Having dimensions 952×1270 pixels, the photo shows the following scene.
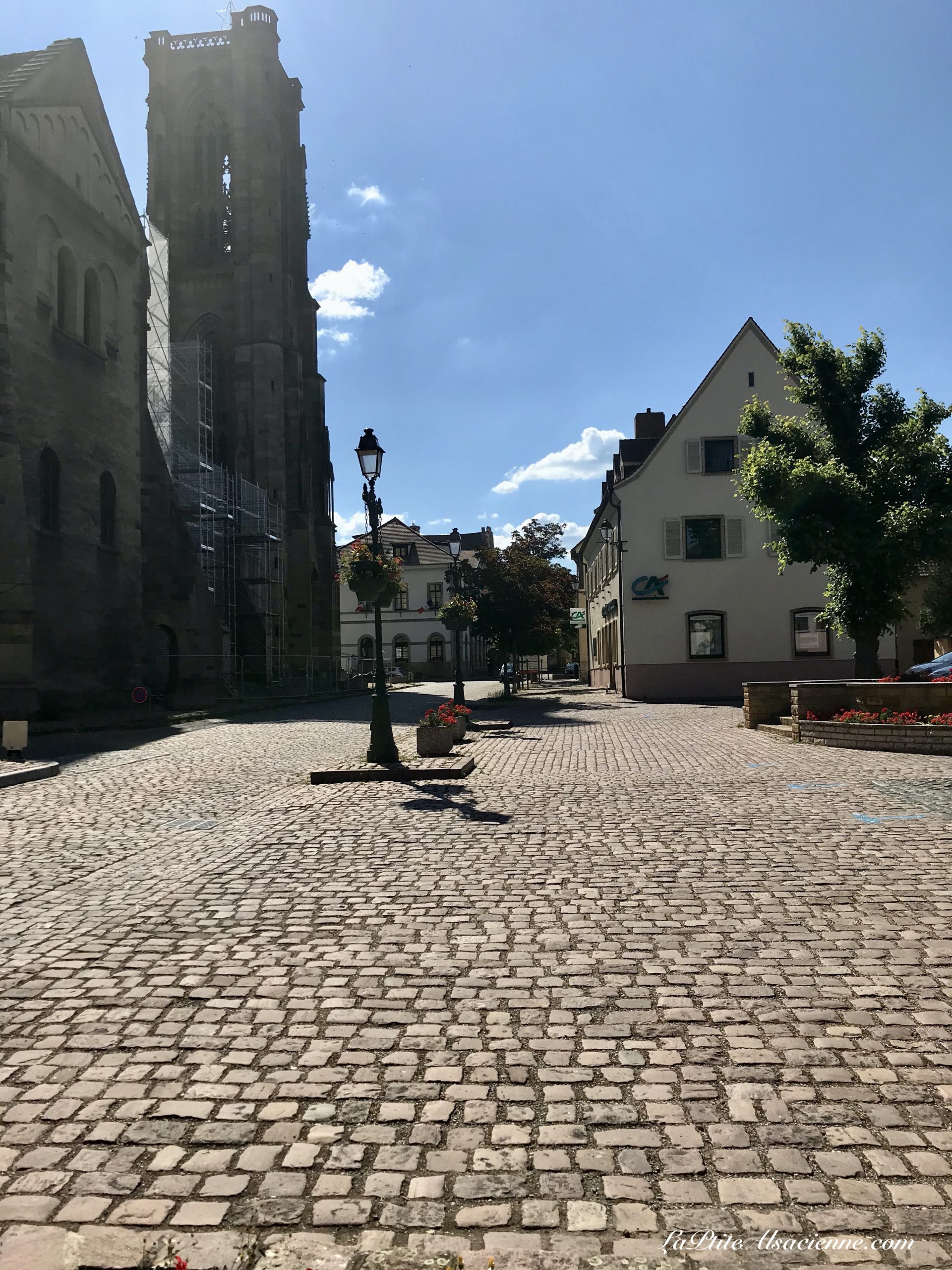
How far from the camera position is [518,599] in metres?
37.0

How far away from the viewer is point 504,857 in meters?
7.59

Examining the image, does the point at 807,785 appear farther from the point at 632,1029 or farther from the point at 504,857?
the point at 632,1029

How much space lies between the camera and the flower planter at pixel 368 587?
14375 mm

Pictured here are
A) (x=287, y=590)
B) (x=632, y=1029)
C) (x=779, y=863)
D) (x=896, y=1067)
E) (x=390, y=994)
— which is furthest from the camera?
(x=287, y=590)

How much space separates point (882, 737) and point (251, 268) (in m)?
44.0

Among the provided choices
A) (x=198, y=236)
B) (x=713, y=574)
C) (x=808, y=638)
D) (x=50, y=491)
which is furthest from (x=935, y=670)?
(x=198, y=236)

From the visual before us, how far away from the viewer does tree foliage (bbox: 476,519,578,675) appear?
37.0 m

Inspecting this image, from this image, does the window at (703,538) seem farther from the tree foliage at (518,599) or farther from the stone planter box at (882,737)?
the stone planter box at (882,737)

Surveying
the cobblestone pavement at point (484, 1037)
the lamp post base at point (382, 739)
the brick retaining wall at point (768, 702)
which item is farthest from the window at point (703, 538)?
the cobblestone pavement at point (484, 1037)

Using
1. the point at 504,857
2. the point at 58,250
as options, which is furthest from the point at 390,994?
the point at 58,250

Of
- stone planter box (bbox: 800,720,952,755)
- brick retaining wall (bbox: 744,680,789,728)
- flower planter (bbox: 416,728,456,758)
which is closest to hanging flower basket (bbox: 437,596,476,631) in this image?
brick retaining wall (bbox: 744,680,789,728)

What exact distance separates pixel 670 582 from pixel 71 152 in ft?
75.5

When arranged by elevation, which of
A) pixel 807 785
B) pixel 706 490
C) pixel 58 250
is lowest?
pixel 807 785

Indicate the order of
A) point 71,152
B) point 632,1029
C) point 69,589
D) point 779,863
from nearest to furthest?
point 632,1029 → point 779,863 → point 69,589 → point 71,152
